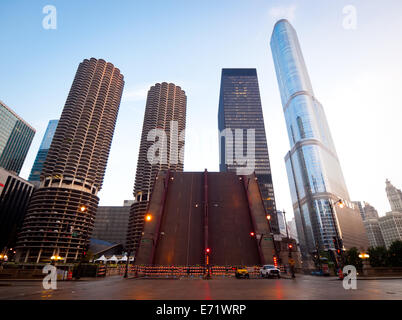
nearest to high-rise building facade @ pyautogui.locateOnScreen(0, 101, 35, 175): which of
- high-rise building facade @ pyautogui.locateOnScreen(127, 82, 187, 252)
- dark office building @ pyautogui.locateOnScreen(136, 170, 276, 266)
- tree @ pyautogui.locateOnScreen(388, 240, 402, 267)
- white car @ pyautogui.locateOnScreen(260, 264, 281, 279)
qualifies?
high-rise building facade @ pyautogui.locateOnScreen(127, 82, 187, 252)

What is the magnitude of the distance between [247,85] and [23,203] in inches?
6778

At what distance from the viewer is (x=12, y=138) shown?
14500 centimetres

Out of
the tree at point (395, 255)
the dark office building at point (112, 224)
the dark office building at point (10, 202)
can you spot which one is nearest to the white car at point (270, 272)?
the tree at point (395, 255)

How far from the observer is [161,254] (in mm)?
30219

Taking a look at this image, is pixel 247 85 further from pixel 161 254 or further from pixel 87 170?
pixel 161 254

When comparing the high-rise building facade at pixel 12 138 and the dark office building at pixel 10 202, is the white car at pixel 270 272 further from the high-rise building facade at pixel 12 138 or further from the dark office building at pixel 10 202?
the high-rise building facade at pixel 12 138

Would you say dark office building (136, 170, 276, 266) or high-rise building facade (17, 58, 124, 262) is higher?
high-rise building facade (17, 58, 124, 262)

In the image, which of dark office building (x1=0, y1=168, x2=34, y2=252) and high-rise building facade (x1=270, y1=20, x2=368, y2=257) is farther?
high-rise building facade (x1=270, y1=20, x2=368, y2=257)

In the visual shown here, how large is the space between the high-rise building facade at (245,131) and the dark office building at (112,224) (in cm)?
8159

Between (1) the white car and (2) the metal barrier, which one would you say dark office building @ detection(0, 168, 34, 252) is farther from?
(1) the white car

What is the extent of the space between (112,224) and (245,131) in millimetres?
113971

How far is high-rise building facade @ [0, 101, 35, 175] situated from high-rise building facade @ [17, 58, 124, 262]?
44382 millimetres

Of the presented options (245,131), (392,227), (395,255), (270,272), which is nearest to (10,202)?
(270,272)

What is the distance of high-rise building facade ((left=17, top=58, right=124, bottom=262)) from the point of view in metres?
93.0
